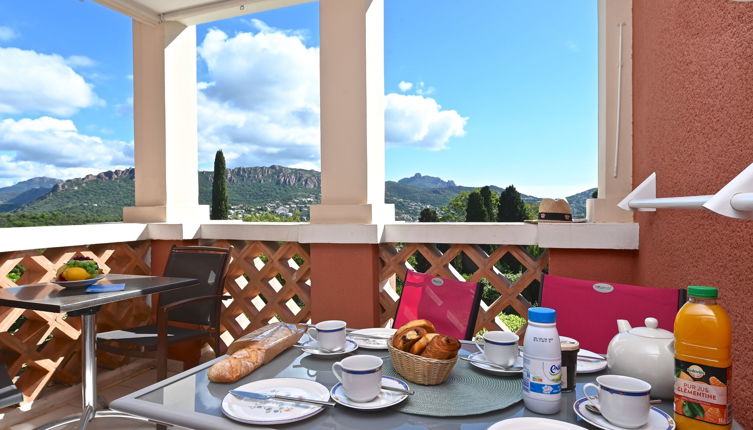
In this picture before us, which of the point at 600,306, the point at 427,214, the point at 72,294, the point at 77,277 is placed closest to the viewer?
the point at 600,306

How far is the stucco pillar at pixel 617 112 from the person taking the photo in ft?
5.06

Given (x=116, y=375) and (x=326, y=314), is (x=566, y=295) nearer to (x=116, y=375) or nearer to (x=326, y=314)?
(x=326, y=314)

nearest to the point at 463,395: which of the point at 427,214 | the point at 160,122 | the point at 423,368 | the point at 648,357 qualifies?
the point at 423,368

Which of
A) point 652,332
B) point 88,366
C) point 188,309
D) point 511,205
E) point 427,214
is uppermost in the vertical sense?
point 511,205

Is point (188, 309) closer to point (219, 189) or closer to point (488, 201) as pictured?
point (219, 189)

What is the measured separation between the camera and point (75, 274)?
154 cm

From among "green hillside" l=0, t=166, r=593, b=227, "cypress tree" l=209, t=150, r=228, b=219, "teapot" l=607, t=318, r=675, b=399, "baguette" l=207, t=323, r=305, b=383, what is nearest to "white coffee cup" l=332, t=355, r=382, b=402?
"baguette" l=207, t=323, r=305, b=383

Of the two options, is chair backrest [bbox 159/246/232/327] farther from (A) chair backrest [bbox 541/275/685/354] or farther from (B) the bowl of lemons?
(A) chair backrest [bbox 541/275/685/354]

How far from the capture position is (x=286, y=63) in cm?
2578

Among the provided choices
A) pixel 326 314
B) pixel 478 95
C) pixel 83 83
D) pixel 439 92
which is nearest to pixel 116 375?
pixel 326 314

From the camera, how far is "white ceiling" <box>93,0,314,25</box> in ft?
6.91

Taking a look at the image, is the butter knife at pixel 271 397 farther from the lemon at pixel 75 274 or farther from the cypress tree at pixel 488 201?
the cypress tree at pixel 488 201

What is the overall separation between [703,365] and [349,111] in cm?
155

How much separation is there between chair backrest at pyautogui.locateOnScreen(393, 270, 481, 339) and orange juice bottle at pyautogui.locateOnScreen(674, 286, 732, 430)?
0.63 meters
